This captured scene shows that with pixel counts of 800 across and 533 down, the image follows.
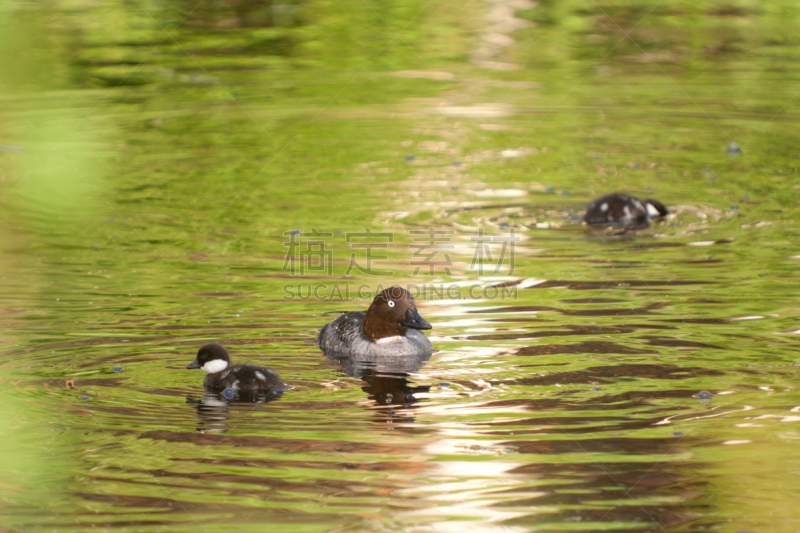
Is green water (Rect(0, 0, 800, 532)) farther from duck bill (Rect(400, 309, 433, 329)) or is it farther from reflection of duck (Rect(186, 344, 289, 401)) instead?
duck bill (Rect(400, 309, 433, 329))

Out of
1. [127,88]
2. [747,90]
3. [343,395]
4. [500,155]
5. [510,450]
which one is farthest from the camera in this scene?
[127,88]

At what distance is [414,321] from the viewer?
7.48m

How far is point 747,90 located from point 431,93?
5.78 m

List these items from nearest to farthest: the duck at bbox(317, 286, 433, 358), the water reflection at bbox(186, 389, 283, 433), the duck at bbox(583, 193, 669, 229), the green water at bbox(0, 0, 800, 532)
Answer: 1. the green water at bbox(0, 0, 800, 532)
2. the water reflection at bbox(186, 389, 283, 433)
3. the duck at bbox(317, 286, 433, 358)
4. the duck at bbox(583, 193, 669, 229)

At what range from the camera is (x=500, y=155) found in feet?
45.8

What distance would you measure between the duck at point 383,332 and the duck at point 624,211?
13.0 ft

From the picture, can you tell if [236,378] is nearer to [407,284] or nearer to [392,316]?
[392,316]

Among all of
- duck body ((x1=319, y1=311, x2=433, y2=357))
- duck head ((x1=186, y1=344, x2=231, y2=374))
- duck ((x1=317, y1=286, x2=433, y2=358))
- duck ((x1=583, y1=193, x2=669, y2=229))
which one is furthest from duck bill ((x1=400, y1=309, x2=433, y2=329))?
duck ((x1=583, y1=193, x2=669, y2=229))

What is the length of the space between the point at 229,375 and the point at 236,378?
65 millimetres

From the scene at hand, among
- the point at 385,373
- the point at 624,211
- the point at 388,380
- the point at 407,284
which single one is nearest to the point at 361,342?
the point at 385,373

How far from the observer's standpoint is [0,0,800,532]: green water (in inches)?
199

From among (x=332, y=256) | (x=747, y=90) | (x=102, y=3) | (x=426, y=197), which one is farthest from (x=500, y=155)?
(x=102, y=3)

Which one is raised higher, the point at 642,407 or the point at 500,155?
the point at 500,155

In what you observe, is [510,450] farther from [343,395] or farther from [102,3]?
[102,3]
